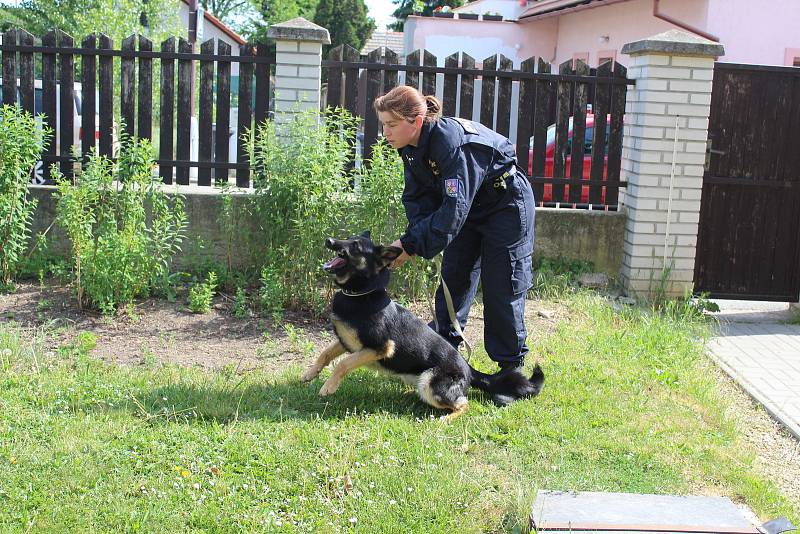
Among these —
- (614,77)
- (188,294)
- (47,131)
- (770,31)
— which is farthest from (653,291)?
(770,31)

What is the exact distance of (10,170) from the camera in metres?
6.91

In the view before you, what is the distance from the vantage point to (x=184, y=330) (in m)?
6.19

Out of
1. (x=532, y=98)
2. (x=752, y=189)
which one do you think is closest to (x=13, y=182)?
(x=532, y=98)

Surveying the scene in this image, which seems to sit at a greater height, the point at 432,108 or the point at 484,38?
the point at 484,38

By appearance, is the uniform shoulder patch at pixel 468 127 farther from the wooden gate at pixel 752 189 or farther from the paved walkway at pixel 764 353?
the wooden gate at pixel 752 189

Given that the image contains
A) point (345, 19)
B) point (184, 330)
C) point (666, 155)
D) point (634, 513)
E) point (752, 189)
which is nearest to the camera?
point (634, 513)

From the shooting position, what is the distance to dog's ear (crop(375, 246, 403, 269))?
4.54 metres

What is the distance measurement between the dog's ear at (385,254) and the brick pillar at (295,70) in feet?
11.6

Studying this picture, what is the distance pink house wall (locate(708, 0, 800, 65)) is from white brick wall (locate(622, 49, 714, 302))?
6.16m

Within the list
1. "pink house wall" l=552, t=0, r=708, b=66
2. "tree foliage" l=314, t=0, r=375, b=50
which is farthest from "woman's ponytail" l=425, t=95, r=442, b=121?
"tree foliage" l=314, t=0, r=375, b=50

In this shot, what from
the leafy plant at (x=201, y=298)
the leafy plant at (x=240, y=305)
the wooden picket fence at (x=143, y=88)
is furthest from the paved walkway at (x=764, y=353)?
the wooden picket fence at (x=143, y=88)

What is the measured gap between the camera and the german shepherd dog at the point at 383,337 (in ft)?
14.9

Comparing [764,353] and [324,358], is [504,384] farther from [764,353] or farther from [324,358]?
[764,353]

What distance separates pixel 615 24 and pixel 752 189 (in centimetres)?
998
